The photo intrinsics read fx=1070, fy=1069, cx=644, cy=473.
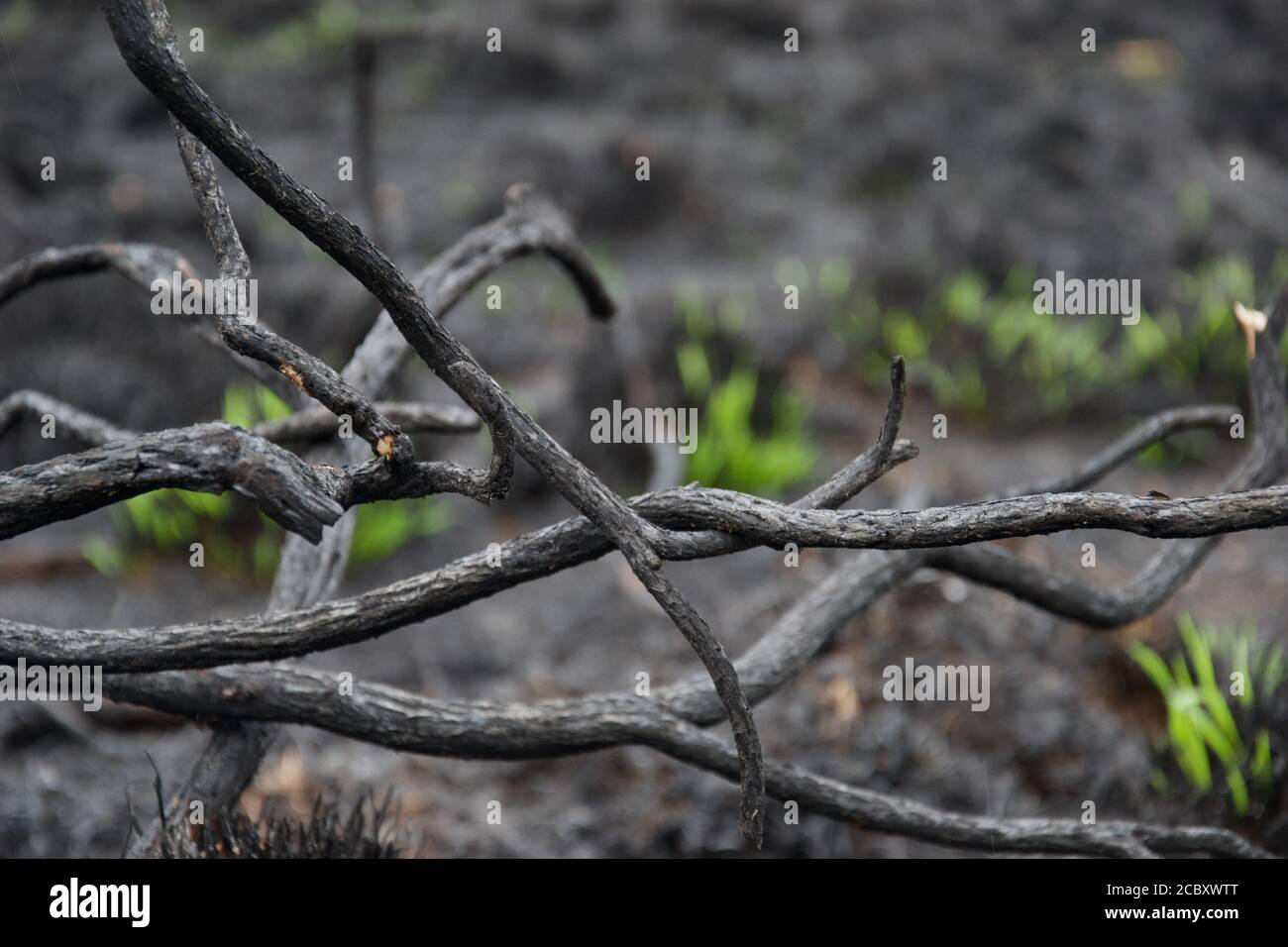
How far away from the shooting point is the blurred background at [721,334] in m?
2.96

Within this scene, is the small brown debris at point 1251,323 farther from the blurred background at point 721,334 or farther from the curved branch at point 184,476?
the curved branch at point 184,476

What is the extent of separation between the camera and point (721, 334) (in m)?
4.77

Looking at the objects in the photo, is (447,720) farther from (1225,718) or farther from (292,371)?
(1225,718)

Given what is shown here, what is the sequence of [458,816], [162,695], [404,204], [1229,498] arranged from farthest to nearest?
[404,204] < [458,816] < [162,695] < [1229,498]

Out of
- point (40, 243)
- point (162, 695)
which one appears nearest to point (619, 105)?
point (40, 243)

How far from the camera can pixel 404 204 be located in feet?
18.6

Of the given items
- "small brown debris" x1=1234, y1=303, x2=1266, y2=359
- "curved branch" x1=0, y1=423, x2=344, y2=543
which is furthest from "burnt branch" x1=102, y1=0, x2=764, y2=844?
"small brown debris" x1=1234, y1=303, x2=1266, y2=359

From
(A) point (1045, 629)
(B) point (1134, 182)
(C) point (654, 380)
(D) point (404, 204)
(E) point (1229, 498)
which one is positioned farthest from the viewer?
(B) point (1134, 182)

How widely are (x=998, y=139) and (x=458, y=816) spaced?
5.08 m

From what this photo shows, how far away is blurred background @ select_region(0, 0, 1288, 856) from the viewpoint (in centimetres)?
296

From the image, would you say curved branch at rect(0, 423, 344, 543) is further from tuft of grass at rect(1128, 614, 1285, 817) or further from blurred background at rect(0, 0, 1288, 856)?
tuft of grass at rect(1128, 614, 1285, 817)

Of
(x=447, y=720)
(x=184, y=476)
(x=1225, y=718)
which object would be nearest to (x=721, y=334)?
(x=1225, y=718)

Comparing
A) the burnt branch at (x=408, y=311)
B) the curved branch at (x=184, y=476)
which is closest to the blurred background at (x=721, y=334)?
the burnt branch at (x=408, y=311)
